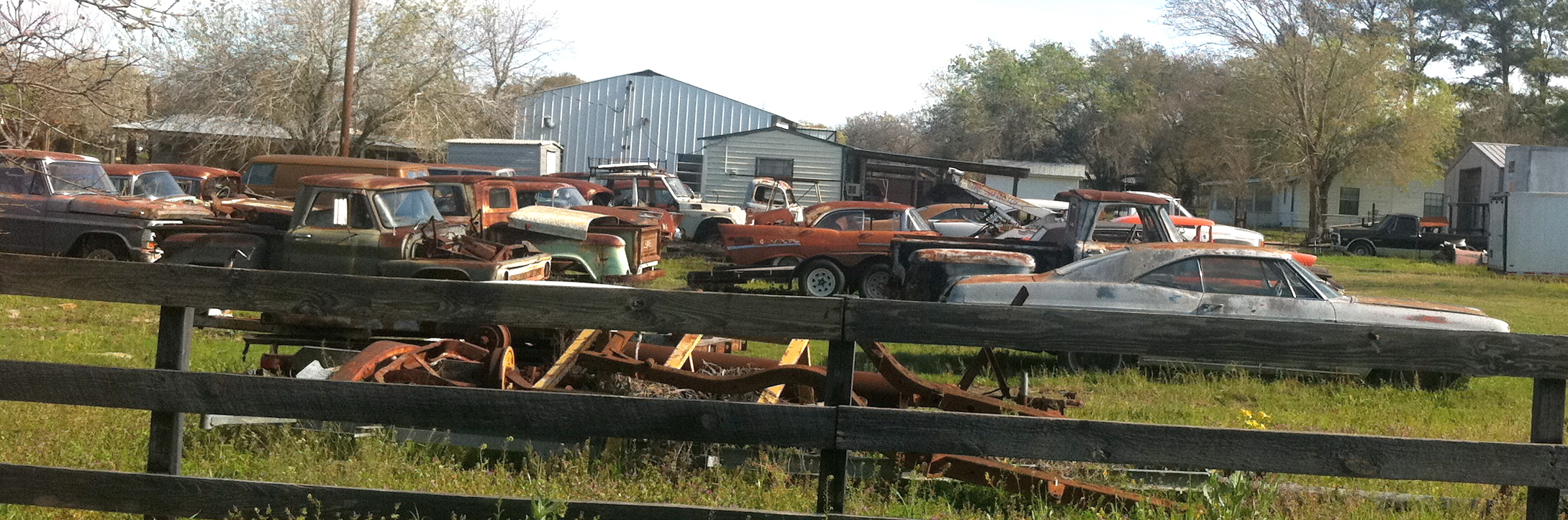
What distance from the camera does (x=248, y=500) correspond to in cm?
393

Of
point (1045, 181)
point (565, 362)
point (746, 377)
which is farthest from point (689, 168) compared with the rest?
point (746, 377)

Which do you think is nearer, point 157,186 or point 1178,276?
point 1178,276

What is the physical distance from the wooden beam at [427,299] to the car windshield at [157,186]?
1727 cm

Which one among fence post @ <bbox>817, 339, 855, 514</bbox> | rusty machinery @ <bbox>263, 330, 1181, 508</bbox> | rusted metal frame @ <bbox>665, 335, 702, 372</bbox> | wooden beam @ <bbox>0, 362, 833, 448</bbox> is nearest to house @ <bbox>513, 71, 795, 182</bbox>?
rusted metal frame @ <bbox>665, 335, 702, 372</bbox>

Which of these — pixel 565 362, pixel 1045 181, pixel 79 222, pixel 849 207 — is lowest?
pixel 565 362

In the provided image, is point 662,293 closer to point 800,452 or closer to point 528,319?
point 528,319

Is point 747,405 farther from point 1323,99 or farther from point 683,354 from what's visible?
point 1323,99

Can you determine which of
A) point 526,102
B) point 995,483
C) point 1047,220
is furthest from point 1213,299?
point 526,102

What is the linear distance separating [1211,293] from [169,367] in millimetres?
8007

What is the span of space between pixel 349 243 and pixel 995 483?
8.85 metres

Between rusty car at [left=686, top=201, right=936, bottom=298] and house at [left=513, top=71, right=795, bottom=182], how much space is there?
29.2m

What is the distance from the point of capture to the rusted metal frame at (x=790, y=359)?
602 cm

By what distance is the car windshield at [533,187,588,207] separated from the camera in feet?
64.4

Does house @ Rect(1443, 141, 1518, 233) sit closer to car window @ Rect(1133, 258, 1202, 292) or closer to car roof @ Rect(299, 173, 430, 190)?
car window @ Rect(1133, 258, 1202, 292)
